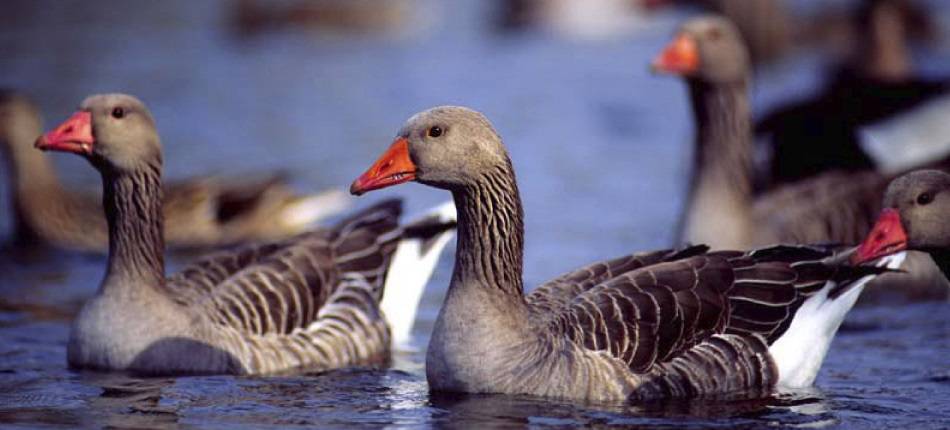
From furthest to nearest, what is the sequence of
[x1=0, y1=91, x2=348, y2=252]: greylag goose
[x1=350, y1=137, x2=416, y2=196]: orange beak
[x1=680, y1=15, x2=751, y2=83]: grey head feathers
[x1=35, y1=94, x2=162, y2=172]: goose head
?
[x1=0, y1=91, x2=348, y2=252]: greylag goose
[x1=680, y1=15, x2=751, y2=83]: grey head feathers
[x1=35, y1=94, x2=162, y2=172]: goose head
[x1=350, y1=137, x2=416, y2=196]: orange beak

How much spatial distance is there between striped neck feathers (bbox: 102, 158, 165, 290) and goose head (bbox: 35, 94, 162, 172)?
7 centimetres

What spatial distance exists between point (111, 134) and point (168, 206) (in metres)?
4.69

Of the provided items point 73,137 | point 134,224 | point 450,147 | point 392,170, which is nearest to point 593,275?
point 450,147

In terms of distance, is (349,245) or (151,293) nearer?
(151,293)

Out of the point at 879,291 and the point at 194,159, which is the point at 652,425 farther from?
the point at 194,159

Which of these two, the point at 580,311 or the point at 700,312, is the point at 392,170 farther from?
the point at 700,312

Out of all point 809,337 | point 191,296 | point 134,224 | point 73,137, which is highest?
point 73,137

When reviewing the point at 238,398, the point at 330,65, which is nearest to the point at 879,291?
the point at 238,398

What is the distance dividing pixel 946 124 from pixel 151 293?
27.6 ft

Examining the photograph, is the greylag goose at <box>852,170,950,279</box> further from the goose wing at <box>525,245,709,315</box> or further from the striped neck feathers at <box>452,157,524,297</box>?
the striped neck feathers at <box>452,157,524,297</box>

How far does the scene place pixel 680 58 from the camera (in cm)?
1228

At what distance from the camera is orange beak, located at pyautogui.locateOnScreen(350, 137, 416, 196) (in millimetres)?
8328

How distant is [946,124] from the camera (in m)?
15.4

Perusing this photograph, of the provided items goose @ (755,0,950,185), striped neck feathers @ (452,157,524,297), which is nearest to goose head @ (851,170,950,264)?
striped neck feathers @ (452,157,524,297)
